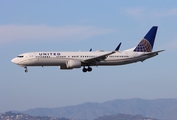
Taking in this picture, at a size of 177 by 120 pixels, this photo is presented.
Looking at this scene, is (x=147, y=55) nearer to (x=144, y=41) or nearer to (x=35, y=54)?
(x=144, y=41)

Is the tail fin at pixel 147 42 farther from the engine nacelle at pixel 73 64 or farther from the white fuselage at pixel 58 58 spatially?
the engine nacelle at pixel 73 64

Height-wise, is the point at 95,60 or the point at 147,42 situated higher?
the point at 147,42

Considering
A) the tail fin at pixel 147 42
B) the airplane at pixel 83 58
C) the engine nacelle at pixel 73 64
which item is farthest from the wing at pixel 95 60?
the tail fin at pixel 147 42

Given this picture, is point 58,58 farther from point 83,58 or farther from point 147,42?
point 147,42

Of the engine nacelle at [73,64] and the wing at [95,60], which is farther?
the wing at [95,60]

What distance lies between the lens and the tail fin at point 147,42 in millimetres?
128863

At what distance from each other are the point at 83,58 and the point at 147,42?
2311 cm

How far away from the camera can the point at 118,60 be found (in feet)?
396

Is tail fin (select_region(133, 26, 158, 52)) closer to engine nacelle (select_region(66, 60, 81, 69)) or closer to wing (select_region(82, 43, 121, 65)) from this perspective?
wing (select_region(82, 43, 121, 65))

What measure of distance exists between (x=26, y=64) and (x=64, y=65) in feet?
32.0

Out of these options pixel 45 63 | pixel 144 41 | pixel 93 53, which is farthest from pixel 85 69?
pixel 144 41

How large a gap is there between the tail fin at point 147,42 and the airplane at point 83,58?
1.04m

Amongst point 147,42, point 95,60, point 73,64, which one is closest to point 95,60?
point 95,60

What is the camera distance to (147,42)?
131625 mm
